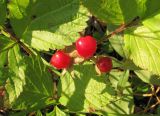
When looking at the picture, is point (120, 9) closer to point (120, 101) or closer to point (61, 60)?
point (61, 60)

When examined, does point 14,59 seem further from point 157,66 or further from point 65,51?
point 157,66

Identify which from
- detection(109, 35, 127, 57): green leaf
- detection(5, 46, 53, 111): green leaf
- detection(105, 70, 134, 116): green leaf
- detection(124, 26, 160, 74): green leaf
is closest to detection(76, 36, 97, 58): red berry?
detection(124, 26, 160, 74): green leaf

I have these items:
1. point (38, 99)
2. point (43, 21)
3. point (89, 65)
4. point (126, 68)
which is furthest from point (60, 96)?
point (43, 21)

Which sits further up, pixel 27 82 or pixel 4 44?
pixel 4 44

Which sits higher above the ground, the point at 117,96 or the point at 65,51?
the point at 65,51

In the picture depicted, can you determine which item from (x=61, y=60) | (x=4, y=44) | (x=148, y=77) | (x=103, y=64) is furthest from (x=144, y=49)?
(x=4, y=44)

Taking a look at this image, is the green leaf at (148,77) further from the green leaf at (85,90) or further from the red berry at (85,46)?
the red berry at (85,46)

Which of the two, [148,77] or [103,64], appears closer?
[103,64]

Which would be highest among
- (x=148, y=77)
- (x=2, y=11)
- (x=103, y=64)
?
(x=2, y=11)
